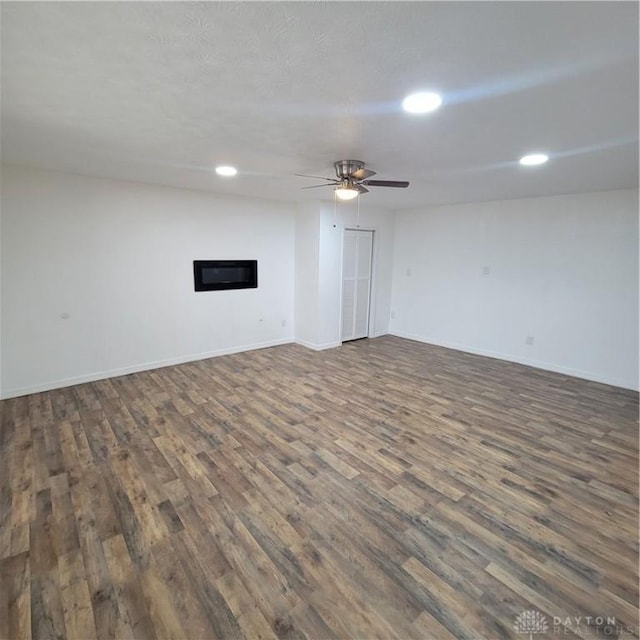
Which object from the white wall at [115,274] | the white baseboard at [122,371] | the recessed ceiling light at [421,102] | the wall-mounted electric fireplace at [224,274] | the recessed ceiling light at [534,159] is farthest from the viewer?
the wall-mounted electric fireplace at [224,274]

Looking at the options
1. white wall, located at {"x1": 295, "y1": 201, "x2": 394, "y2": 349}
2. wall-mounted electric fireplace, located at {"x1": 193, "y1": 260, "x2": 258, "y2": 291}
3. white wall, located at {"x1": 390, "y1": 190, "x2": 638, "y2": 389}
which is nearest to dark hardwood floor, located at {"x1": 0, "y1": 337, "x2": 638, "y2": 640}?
white wall, located at {"x1": 390, "y1": 190, "x2": 638, "y2": 389}

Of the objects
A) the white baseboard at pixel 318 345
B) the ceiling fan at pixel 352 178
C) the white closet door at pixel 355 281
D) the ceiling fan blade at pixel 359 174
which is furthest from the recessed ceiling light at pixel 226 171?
the white baseboard at pixel 318 345

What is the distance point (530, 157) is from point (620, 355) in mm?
3069

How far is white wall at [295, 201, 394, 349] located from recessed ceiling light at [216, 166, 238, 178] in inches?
75.9

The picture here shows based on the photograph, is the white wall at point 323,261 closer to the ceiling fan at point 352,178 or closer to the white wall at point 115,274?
the white wall at point 115,274

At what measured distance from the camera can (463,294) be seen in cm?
566

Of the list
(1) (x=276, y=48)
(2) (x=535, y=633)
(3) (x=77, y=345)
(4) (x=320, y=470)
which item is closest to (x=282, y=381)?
(4) (x=320, y=470)

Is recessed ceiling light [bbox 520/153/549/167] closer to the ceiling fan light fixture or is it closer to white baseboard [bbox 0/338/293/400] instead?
the ceiling fan light fixture

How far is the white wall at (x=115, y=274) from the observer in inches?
143

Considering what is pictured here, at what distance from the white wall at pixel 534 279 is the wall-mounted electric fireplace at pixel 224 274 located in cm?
296

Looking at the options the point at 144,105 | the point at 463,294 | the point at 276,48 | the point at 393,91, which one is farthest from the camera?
the point at 463,294

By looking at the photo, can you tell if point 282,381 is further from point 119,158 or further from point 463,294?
point 463,294

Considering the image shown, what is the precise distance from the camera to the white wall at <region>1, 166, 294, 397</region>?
11.9ft

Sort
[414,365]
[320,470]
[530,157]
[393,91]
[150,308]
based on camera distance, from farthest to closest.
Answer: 1. [414,365]
2. [150,308]
3. [530,157]
4. [320,470]
5. [393,91]
